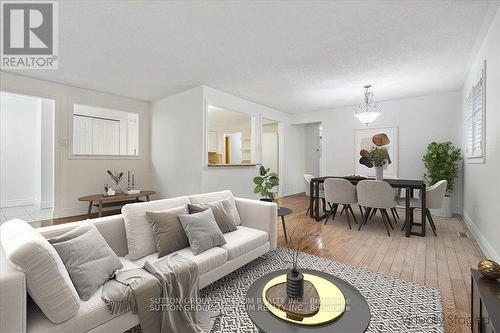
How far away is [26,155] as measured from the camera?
19.4ft

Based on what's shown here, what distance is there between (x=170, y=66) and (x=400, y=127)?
534 centimetres

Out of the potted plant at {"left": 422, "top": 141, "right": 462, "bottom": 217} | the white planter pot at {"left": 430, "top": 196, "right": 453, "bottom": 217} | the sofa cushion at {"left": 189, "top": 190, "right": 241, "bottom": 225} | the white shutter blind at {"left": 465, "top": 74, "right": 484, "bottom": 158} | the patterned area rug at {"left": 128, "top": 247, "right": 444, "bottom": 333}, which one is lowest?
the patterned area rug at {"left": 128, "top": 247, "right": 444, "bottom": 333}

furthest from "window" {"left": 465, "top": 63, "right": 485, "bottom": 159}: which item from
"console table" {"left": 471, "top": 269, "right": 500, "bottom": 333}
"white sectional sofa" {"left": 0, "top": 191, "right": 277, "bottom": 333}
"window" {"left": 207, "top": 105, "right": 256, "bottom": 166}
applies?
"window" {"left": 207, "top": 105, "right": 256, "bottom": 166}

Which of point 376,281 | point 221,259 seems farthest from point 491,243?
point 221,259

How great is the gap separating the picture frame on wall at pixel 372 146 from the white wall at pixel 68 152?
5.92 m

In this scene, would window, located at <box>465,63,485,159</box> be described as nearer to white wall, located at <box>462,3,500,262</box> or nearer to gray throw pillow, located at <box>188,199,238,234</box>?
white wall, located at <box>462,3,500,262</box>

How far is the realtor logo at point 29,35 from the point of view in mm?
2281

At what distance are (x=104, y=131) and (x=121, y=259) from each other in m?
5.42

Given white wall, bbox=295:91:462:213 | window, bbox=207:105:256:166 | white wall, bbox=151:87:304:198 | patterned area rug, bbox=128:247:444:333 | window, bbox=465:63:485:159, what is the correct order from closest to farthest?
patterned area rug, bbox=128:247:444:333 → window, bbox=465:63:485:159 → white wall, bbox=151:87:304:198 → white wall, bbox=295:91:462:213 → window, bbox=207:105:256:166

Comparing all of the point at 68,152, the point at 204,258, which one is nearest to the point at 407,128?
the point at 204,258

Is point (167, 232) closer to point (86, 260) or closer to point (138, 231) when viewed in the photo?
point (138, 231)

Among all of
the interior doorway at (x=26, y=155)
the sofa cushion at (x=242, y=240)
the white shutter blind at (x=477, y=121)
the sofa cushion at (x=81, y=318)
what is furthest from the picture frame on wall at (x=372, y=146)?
the interior doorway at (x=26, y=155)

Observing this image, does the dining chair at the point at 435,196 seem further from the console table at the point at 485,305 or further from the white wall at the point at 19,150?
the white wall at the point at 19,150

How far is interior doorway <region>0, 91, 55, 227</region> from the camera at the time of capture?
17.9 feet
